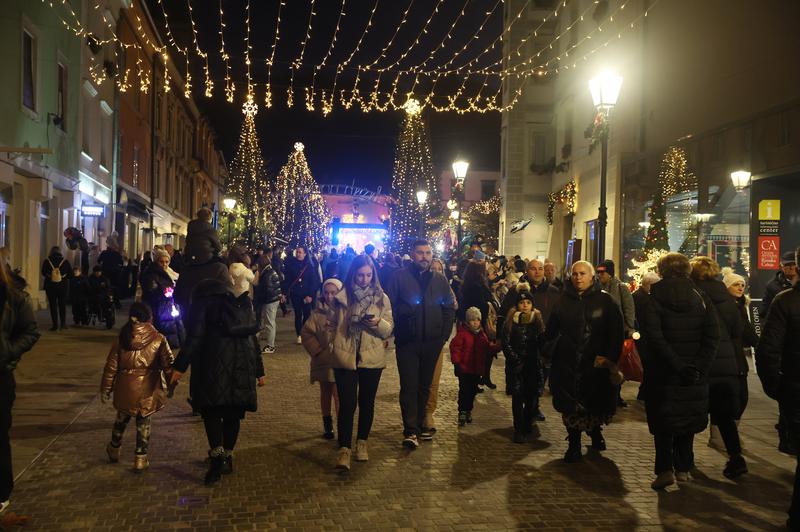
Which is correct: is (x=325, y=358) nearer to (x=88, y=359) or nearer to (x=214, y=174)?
(x=88, y=359)

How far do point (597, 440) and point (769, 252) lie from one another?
9.24m

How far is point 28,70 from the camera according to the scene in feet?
59.3

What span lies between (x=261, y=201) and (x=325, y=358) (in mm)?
50011

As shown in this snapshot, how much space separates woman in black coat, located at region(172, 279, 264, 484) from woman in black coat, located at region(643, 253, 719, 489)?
317 cm

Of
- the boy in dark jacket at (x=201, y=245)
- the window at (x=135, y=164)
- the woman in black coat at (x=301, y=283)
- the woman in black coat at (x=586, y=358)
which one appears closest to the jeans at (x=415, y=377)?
the woman in black coat at (x=586, y=358)

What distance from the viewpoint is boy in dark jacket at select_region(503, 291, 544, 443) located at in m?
7.74

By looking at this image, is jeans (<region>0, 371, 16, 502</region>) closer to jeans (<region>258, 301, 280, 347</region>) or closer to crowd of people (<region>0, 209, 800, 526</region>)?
crowd of people (<region>0, 209, 800, 526</region>)

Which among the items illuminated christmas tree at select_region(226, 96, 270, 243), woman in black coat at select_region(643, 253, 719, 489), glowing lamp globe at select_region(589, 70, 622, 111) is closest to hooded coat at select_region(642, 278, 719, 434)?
woman in black coat at select_region(643, 253, 719, 489)

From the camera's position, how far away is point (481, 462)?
22.3 feet

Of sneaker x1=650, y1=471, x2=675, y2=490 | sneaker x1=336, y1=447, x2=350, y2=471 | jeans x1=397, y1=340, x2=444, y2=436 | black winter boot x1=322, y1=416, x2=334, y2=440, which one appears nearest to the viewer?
sneaker x1=650, y1=471, x2=675, y2=490

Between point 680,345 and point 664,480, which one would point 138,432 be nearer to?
point 664,480

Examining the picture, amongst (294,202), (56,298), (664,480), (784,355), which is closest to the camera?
(784,355)

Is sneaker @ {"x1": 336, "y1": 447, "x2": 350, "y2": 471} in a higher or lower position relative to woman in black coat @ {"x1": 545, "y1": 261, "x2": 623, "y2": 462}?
lower

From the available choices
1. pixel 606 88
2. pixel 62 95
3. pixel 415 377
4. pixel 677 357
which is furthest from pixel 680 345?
pixel 62 95
